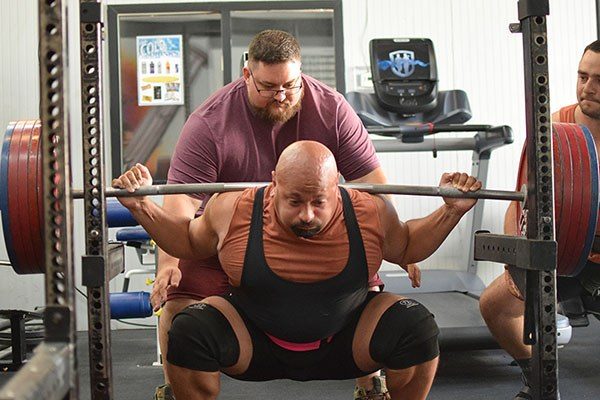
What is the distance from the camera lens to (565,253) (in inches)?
101

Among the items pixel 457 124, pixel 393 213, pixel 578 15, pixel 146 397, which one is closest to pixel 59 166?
pixel 393 213

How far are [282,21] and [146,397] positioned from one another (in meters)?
3.24

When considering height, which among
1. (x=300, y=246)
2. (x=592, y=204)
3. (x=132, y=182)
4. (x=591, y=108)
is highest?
(x=591, y=108)

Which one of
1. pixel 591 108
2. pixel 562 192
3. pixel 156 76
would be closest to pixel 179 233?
pixel 562 192

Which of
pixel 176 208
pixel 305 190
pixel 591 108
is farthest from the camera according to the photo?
pixel 591 108

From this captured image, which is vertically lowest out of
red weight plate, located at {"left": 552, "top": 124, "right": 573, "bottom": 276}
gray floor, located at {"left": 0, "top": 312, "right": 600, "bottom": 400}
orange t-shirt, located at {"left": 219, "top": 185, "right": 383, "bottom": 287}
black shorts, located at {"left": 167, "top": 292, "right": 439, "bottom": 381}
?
gray floor, located at {"left": 0, "top": 312, "right": 600, "bottom": 400}

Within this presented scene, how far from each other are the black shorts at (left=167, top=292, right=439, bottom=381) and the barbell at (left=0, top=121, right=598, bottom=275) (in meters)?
0.39

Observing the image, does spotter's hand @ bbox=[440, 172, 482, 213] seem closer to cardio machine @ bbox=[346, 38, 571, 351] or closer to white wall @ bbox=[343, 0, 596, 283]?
cardio machine @ bbox=[346, 38, 571, 351]

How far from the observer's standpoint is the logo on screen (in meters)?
5.01

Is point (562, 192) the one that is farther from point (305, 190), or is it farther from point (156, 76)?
point (156, 76)

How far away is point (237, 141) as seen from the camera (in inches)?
118

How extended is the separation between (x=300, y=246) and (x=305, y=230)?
0.31 ft

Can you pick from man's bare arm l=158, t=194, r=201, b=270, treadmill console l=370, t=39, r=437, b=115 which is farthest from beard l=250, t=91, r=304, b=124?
treadmill console l=370, t=39, r=437, b=115

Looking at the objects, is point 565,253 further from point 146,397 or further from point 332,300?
point 146,397
